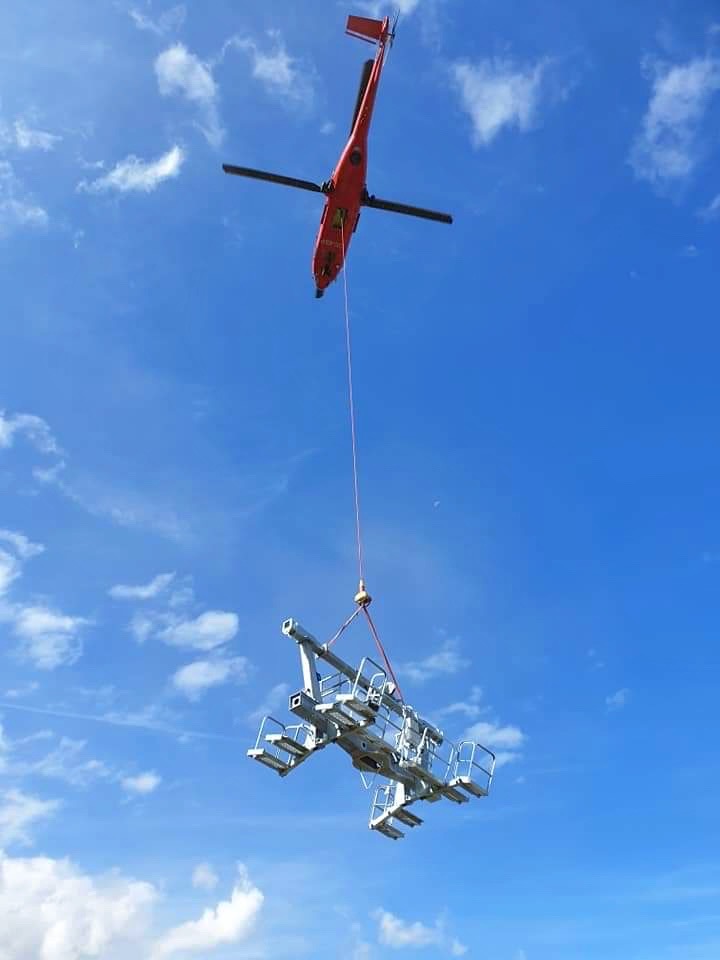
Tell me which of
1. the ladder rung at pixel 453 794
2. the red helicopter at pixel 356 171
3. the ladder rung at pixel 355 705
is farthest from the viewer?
the red helicopter at pixel 356 171

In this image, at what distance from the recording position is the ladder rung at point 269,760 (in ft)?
62.2

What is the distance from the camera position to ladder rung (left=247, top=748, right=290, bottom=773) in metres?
19.0

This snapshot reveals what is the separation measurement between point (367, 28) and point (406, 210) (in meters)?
6.29

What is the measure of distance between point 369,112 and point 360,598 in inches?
664

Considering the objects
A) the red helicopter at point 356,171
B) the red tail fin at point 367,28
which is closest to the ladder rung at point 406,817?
the red helicopter at point 356,171

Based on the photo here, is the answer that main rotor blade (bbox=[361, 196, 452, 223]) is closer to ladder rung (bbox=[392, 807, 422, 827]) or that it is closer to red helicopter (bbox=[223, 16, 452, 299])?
red helicopter (bbox=[223, 16, 452, 299])

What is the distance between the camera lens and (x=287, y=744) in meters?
18.9

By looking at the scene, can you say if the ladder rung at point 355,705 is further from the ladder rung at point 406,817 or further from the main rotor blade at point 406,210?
the main rotor blade at point 406,210

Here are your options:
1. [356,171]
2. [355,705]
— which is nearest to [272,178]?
[356,171]

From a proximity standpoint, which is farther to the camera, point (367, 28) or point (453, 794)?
point (367, 28)

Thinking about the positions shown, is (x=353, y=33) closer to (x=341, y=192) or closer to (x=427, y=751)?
(x=341, y=192)

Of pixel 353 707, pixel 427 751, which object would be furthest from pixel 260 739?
pixel 427 751

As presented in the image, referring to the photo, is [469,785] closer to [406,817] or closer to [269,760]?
[406,817]

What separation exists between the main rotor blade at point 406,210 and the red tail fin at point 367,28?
5.44 m
